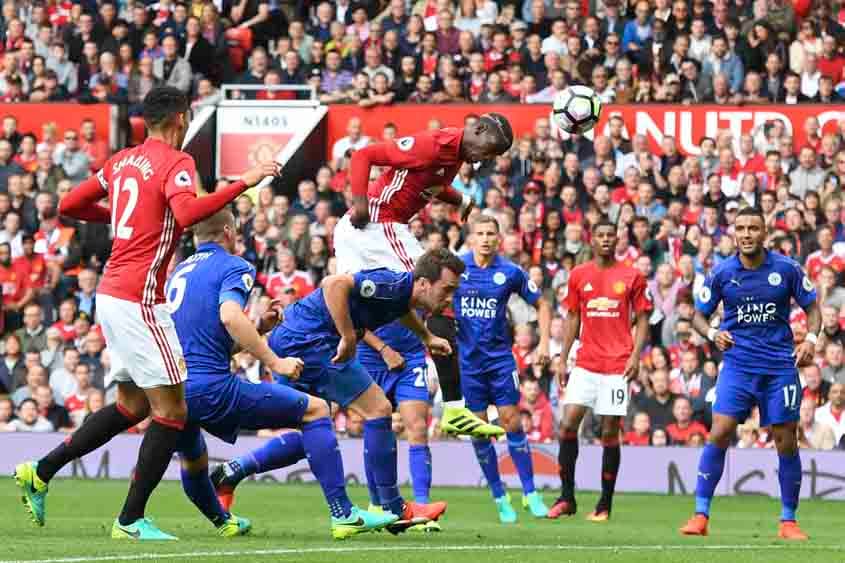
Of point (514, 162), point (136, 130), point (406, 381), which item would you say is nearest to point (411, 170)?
point (406, 381)

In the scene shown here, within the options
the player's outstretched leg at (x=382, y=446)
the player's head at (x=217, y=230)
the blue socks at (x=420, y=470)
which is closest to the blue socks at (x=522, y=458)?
the blue socks at (x=420, y=470)

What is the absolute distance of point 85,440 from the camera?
10.8m

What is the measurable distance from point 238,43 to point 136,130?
7.06 feet

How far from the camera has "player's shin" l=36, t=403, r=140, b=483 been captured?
10820 mm

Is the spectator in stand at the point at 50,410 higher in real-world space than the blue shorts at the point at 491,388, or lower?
lower

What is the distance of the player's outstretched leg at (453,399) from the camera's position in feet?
39.6

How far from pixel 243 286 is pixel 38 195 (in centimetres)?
1360

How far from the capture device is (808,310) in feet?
43.5

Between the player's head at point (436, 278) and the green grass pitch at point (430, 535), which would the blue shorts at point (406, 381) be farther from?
the player's head at point (436, 278)

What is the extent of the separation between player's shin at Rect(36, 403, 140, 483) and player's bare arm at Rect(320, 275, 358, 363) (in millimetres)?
1347

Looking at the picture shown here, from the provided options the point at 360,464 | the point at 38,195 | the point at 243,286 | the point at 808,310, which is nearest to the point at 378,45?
the point at 38,195

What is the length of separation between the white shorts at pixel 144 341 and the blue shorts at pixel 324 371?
5.05 feet

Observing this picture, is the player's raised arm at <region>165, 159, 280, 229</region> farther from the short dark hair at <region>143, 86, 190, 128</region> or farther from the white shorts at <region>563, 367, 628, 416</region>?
the white shorts at <region>563, 367, 628, 416</region>

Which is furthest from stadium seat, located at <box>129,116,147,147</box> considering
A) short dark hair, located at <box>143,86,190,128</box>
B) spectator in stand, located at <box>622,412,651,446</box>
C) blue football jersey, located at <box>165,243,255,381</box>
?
short dark hair, located at <box>143,86,190,128</box>
